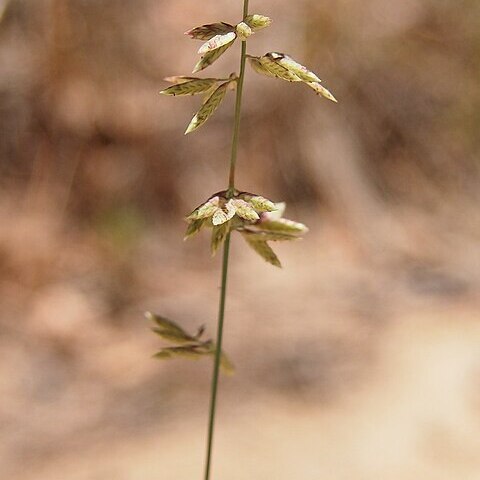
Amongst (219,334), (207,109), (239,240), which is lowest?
(219,334)

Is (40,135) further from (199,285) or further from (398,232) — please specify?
(398,232)

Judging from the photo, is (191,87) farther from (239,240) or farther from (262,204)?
(239,240)

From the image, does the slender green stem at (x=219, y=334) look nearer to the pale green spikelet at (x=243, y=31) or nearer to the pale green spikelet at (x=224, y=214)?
the pale green spikelet at (x=224, y=214)

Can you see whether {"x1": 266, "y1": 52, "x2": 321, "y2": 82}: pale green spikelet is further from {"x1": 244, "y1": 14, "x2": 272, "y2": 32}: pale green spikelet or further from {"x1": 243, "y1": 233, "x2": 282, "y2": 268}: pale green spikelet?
{"x1": 243, "y1": 233, "x2": 282, "y2": 268}: pale green spikelet

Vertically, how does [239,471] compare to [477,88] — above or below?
below

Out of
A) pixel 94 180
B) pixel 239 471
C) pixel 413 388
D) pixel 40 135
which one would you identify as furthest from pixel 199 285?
pixel 239 471

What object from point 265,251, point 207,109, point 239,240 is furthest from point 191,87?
point 239,240

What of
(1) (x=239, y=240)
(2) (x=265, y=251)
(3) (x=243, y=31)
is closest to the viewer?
(3) (x=243, y=31)

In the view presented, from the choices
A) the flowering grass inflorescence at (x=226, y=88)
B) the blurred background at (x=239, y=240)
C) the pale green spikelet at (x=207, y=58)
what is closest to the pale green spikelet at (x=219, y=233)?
the flowering grass inflorescence at (x=226, y=88)

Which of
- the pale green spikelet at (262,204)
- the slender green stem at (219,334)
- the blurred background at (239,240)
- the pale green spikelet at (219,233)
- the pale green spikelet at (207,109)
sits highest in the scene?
the blurred background at (239,240)
